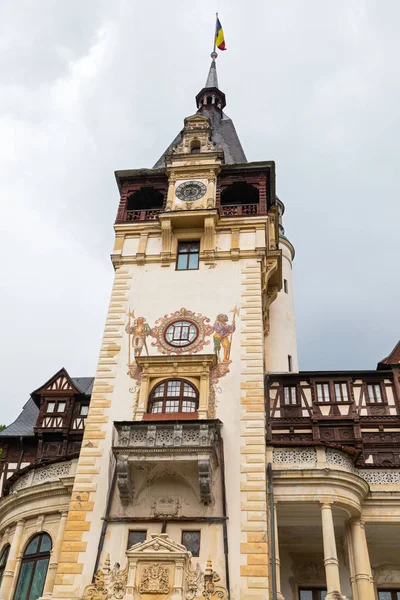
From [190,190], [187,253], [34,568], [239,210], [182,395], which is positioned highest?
[190,190]

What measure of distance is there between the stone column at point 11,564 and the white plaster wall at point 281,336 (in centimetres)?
1406

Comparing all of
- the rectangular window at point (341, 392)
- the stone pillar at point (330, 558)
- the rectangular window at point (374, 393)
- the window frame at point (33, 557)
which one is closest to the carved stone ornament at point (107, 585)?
the window frame at point (33, 557)

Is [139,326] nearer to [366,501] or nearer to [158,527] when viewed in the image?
[158,527]

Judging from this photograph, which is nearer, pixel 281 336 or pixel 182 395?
pixel 182 395

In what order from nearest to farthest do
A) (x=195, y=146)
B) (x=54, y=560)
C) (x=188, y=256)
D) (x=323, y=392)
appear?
(x=54, y=560), (x=323, y=392), (x=188, y=256), (x=195, y=146)

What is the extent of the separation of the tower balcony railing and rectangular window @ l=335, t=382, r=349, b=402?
8557mm

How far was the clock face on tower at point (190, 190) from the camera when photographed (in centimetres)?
2816

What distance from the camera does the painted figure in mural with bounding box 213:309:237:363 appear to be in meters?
22.8

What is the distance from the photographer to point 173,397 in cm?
2173

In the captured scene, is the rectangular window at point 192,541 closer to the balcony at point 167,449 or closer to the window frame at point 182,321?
the balcony at point 167,449

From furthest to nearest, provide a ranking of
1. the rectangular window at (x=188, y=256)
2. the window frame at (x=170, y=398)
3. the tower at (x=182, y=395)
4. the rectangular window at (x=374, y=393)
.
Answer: the rectangular window at (x=188, y=256)
the rectangular window at (x=374, y=393)
the window frame at (x=170, y=398)
the tower at (x=182, y=395)

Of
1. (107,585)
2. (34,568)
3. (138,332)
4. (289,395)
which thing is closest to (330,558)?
(107,585)

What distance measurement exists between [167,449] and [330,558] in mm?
6029

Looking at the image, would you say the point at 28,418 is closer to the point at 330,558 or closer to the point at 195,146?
the point at 195,146
